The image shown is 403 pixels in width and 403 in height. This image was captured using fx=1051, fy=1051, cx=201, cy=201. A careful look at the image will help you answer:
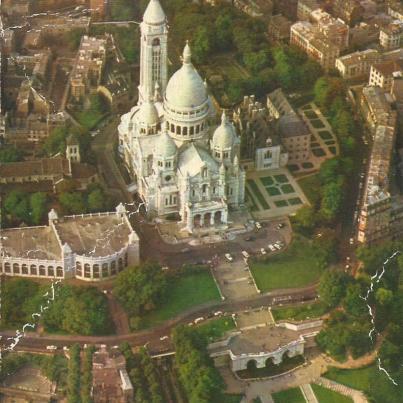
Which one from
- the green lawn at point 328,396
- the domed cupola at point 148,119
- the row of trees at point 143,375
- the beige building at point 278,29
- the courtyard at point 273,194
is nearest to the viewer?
the row of trees at point 143,375

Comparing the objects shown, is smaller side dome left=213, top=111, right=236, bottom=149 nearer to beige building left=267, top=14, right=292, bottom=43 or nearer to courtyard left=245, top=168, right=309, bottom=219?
courtyard left=245, top=168, right=309, bottom=219

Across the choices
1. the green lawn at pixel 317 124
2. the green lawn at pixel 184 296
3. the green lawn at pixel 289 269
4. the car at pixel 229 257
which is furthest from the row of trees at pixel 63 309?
the green lawn at pixel 317 124

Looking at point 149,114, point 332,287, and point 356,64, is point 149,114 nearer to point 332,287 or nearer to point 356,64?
point 332,287

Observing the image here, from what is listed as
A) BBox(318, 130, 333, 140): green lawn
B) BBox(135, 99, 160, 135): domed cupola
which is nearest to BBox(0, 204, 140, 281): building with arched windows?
BBox(135, 99, 160, 135): domed cupola

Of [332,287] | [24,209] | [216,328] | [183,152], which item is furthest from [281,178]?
[24,209]

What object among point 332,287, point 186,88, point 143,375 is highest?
point 186,88

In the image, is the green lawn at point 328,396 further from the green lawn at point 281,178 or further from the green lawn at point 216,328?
the green lawn at point 281,178

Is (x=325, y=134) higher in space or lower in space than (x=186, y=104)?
lower
